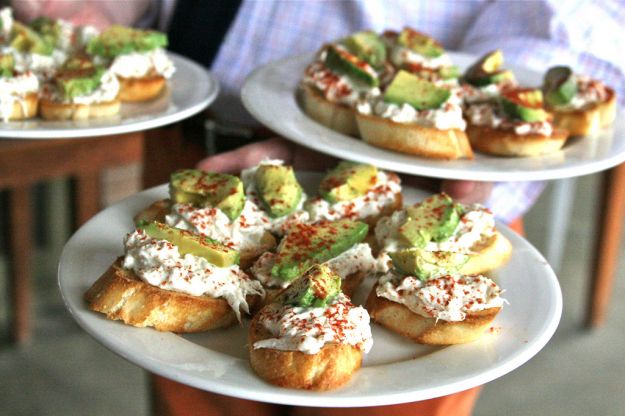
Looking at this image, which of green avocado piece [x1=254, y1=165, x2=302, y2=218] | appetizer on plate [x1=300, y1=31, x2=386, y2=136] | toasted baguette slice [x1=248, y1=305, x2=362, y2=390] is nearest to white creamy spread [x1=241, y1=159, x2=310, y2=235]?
green avocado piece [x1=254, y1=165, x2=302, y2=218]

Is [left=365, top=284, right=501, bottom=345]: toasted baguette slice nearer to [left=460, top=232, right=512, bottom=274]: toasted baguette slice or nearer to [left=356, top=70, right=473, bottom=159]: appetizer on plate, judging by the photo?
[left=460, top=232, right=512, bottom=274]: toasted baguette slice

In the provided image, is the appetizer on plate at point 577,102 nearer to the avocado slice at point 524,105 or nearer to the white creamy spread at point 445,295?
the avocado slice at point 524,105

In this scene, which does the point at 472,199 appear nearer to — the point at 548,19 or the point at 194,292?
the point at 548,19

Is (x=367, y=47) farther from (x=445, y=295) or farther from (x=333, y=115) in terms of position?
(x=445, y=295)

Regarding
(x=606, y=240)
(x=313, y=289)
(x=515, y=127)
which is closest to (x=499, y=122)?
(x=515, y=127)

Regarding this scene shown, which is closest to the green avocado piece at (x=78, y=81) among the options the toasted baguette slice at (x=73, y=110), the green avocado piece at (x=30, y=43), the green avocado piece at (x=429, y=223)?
the toasted baguette slice at (x=73, y=110)

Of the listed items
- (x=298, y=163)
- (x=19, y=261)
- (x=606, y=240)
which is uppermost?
(x=298, y=163)

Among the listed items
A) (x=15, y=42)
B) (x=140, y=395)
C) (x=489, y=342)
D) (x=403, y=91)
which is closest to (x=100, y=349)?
(x=140, y=395)
